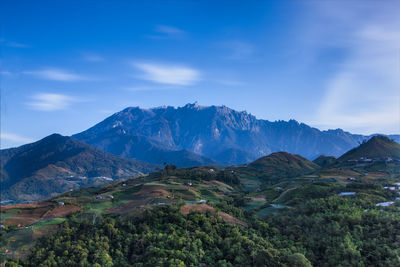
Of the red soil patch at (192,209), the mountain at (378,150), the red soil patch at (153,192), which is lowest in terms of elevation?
the red soil patch at (192,209)

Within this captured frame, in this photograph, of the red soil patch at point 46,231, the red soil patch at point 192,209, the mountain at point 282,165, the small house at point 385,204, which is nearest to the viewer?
the red soil patch at point 46,231

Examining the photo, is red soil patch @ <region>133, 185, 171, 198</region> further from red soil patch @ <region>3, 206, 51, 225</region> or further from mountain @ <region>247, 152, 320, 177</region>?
mountain @ <region>247, 152, 320, 177</region>

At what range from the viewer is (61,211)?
5994cm

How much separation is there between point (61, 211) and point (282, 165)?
133 m

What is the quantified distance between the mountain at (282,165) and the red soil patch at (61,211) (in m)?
102

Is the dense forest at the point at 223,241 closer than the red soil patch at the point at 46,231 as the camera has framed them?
Yes

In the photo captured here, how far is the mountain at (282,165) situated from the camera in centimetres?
15212

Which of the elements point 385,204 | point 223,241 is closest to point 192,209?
point 223,241

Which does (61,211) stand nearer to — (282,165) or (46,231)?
(46,231)

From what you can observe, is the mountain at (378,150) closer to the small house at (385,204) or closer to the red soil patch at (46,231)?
the small house at (385,204)

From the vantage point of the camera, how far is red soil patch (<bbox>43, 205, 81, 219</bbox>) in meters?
56.8

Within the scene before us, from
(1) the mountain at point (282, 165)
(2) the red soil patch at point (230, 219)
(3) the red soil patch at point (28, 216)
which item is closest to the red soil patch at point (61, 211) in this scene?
(3) the red soil patch at point (28, 216)

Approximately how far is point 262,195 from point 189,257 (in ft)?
171

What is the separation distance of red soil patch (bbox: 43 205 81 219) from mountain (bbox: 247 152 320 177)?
10213 centimetres
